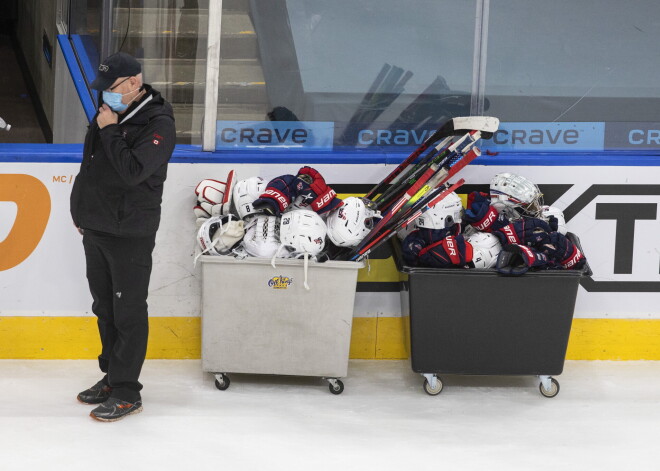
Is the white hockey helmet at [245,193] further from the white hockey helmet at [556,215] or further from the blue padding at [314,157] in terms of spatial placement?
the white hockey helmet at [556,215]

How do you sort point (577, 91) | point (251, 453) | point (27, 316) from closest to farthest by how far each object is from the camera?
point (251, 453), point (27, 316), point (577, 91)

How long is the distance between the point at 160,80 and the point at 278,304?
1.25 m

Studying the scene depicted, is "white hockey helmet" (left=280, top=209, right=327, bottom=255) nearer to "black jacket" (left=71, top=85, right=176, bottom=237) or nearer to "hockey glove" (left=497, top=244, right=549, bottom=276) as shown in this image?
"black jacket" (left=71, top=85, right=176, bottom=237)

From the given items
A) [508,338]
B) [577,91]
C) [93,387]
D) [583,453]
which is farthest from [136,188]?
[577,91]

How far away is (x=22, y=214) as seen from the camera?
3.95 metres

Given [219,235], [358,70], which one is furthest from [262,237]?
[358,70]

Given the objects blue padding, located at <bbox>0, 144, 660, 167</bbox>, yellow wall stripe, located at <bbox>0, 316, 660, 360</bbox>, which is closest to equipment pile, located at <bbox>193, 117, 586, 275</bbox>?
blue padding, located at <bbox>0, 144, 660, 167</bbox>

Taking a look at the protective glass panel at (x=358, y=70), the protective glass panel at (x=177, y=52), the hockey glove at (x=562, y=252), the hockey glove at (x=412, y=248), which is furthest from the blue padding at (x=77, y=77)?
the hockey glove at (x=562, y=252)

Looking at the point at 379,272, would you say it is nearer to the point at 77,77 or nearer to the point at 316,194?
the point at 316,194

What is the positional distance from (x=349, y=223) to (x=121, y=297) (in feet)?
2.86

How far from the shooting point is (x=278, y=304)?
373 centimetres

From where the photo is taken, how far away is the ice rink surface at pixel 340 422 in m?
3.23

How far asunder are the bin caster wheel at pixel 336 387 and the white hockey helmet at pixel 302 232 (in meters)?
0.54

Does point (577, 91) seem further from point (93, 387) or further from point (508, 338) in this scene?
point (93, 387)
